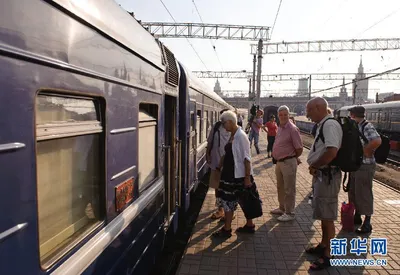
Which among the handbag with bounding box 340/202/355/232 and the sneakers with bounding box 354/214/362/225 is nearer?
the handbag with bounding box 340/202/355/232

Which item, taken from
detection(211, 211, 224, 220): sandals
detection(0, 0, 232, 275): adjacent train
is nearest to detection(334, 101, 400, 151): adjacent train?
detection(211, 211, 224, 220): sandals

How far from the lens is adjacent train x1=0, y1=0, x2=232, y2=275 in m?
1.42

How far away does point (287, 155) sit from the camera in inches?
209

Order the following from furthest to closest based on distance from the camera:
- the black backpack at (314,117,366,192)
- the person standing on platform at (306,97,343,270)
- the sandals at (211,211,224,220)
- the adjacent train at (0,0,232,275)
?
the sandals at (211,211,224,220) < the black backpack at (314,117,366,192) < the person standing on platform at (306,97,343,270) < the adjacent train at (0,0,232,275)

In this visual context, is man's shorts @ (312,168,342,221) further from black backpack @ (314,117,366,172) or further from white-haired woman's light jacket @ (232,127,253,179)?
white-haired woman's light jacket @ (232,127,253,179)

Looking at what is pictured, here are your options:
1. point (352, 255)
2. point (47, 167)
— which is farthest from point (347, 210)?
point (47, 167)

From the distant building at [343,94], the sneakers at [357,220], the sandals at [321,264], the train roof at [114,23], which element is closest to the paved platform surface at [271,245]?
the sandals at [321,264]

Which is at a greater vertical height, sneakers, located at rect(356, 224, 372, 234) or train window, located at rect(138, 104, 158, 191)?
train window, located at rect(138, 104, 158, 191)

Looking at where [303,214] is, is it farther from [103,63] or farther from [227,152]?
[103,63]

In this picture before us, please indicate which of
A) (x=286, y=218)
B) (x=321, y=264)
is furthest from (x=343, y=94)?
(x=321, y=264)

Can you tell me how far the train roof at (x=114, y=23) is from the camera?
1973mm

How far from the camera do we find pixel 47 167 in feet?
5.76

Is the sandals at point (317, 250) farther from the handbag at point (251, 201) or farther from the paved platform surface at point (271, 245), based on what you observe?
the handbag at point (251, 201)

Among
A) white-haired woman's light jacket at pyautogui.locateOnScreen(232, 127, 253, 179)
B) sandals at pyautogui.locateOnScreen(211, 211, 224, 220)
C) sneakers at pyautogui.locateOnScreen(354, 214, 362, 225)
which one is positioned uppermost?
white-haired woman's light jacket at pyautogui.locateOnScreen(232, 127, 253, 179)
